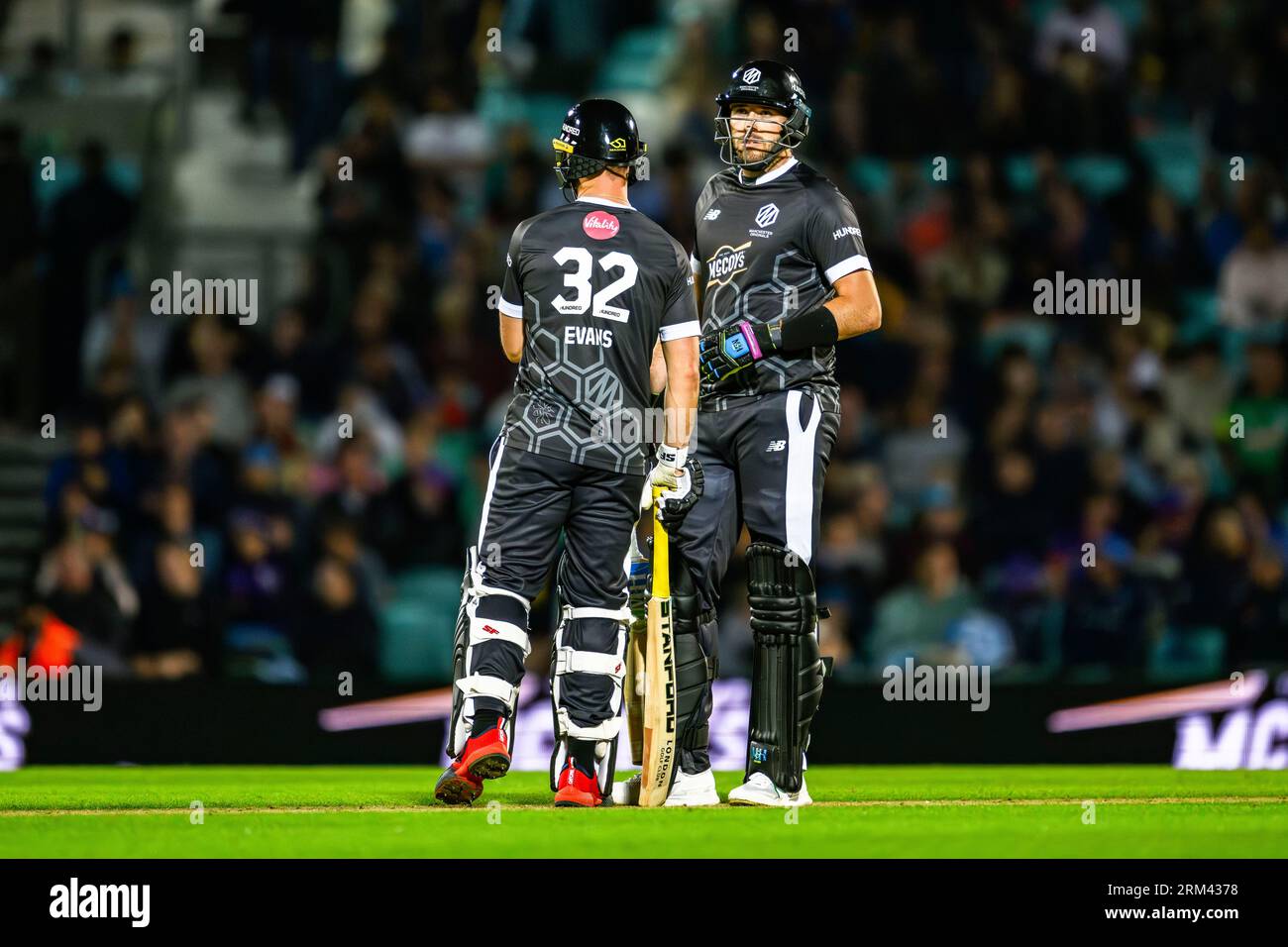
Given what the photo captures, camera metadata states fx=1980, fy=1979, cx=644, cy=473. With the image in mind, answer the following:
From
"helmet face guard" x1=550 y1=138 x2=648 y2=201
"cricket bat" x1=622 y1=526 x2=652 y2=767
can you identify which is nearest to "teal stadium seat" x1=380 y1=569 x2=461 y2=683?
"cricket bat" x1=622 y1=526 x2=652 y2=767

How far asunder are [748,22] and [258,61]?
413cm

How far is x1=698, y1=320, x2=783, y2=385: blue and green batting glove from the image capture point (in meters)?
7.87

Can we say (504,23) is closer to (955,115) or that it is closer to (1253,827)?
(955,115)

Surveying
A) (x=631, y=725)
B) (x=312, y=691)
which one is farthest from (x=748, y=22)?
(x=631, y=725)

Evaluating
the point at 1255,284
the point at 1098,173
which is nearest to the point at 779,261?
the point at 1255,284

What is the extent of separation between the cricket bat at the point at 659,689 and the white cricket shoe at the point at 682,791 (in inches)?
2.3

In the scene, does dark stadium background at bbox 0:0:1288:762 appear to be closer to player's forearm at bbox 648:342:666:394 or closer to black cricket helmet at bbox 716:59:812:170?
player's forearm at bbox 648:342:666:394

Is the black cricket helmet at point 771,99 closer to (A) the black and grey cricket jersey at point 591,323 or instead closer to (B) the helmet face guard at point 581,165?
(B) the helmet face guard at point 581,165

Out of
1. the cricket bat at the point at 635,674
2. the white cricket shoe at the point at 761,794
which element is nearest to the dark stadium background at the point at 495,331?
the cricket bat at the point at 635,674

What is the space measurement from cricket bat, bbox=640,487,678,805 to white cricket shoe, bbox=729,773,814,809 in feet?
0.92

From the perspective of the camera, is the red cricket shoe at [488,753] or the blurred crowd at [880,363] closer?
the red cricket shoe at [488,753]

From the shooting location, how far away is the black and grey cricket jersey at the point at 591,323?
24.8 ft

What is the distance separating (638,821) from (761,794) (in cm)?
77

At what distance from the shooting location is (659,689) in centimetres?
764
